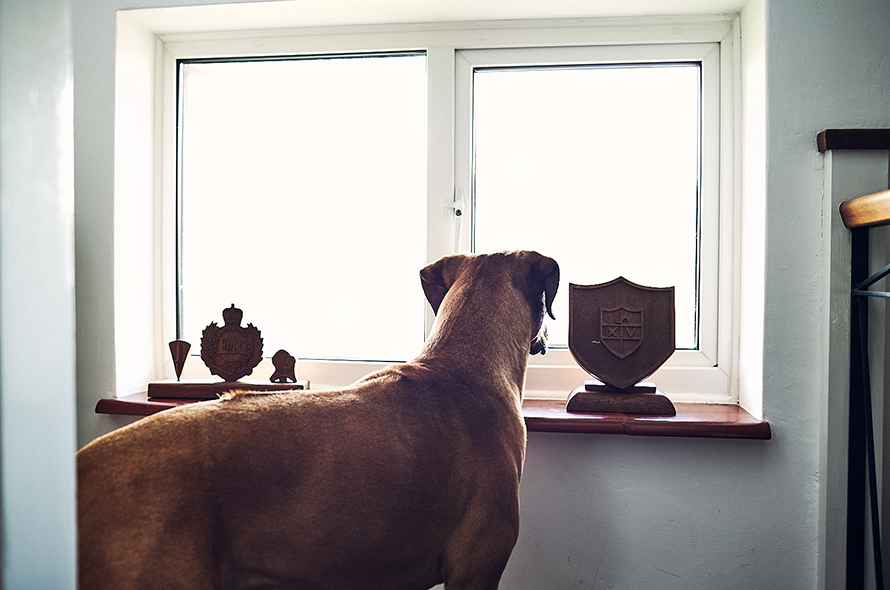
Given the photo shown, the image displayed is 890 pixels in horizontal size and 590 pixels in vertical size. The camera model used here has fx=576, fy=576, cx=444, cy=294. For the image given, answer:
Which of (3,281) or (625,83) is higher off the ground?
(625,83)

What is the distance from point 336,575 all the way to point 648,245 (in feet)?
4.21

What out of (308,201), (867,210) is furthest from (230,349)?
(867,210)

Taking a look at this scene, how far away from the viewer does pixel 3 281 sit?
0.89 feet

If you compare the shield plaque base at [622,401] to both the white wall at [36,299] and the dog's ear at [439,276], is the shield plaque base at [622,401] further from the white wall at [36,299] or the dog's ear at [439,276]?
the white wall at [36,299]

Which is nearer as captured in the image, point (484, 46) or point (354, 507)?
point (354, 507)

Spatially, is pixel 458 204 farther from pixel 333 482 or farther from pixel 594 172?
pixel 333 482

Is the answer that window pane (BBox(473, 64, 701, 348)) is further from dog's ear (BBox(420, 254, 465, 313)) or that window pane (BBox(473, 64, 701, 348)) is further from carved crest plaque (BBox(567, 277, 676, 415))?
dog's ear (BBox(420, 254, 465, 313))

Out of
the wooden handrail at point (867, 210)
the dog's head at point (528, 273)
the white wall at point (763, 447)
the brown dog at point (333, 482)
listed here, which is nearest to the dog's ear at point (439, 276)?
the dog's head at point (528, 273)

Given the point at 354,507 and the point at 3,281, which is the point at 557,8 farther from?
the point at 3,281

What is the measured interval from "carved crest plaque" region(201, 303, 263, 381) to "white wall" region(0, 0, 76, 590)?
4.25 feet

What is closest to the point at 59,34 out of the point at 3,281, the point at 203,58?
the point at 3,281

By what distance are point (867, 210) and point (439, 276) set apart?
3.07ft

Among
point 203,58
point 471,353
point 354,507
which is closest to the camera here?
point 354,507

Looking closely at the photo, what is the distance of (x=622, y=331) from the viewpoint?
1466 millimetres
